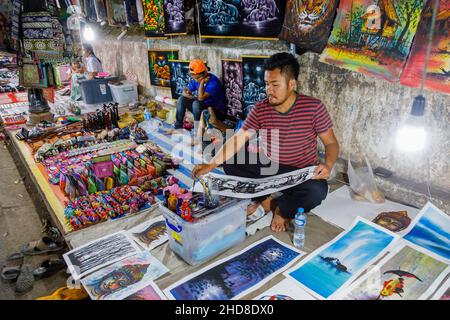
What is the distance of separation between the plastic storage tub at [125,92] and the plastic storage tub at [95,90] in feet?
0.57

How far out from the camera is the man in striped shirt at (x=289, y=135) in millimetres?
2344

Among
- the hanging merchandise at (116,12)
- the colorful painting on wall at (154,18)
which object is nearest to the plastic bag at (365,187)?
the colorful painting on wall at (154,18)

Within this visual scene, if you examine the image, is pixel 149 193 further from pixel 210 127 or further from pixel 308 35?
pixel 308 35

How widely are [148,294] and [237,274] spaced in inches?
22.3

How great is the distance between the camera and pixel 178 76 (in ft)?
17.9

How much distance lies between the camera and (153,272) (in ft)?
6.93

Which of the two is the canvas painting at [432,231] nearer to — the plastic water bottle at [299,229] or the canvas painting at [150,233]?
the plastic water bottle at [299,229]

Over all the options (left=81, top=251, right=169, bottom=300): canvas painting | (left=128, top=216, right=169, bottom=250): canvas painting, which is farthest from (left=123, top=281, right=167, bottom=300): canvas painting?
(left=128, top=216, right=169, bottom=250): canvas painting

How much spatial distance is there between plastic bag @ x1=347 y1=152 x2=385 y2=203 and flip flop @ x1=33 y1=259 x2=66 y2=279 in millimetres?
2565

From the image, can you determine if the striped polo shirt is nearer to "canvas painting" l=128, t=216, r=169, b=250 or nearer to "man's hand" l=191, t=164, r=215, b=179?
"man's hand" l=191, t=164, r=215, b=179

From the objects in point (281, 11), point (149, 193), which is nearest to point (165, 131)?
point (149, 193)

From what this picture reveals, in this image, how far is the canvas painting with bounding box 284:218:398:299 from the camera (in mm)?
1964

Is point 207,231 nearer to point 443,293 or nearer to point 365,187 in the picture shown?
point 443,293

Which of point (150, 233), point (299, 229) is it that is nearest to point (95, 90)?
point (150, 233)
